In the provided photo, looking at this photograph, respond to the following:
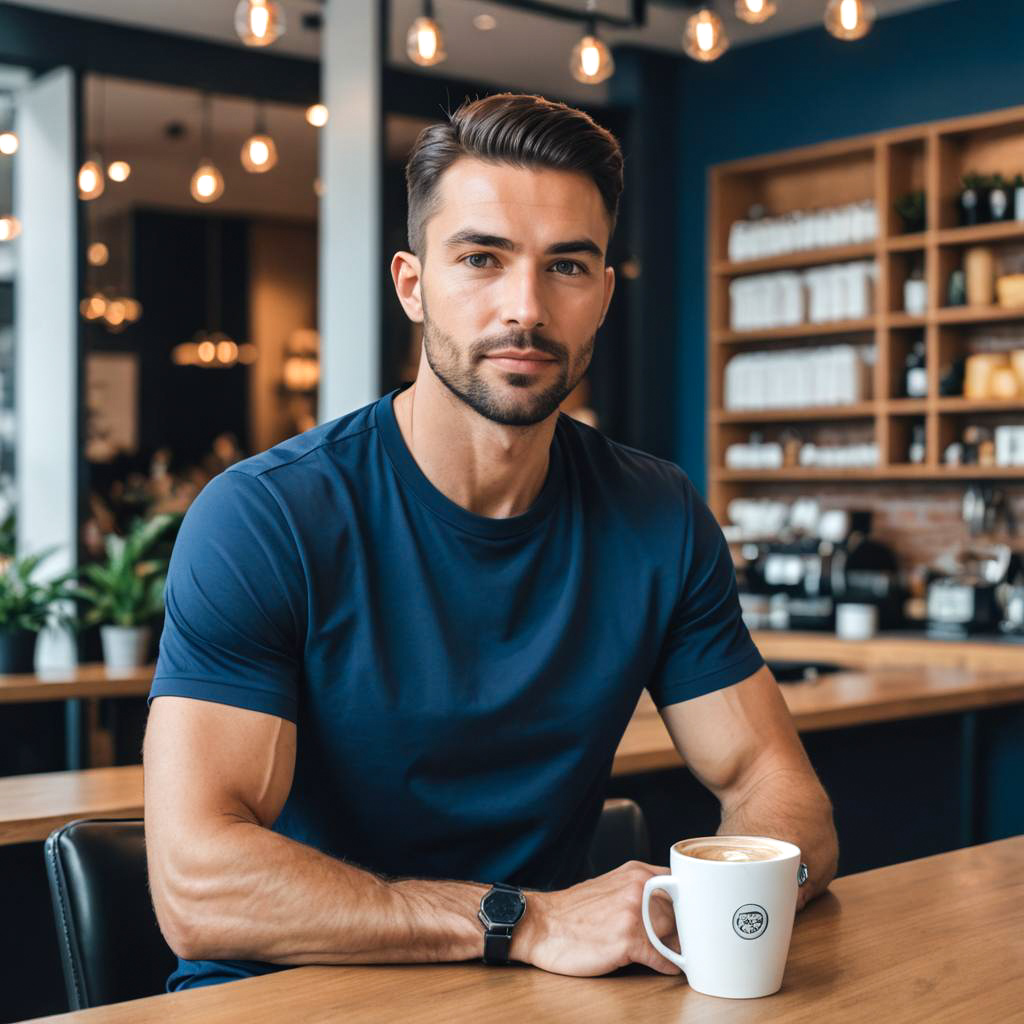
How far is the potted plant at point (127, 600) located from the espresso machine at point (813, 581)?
214 centimetres

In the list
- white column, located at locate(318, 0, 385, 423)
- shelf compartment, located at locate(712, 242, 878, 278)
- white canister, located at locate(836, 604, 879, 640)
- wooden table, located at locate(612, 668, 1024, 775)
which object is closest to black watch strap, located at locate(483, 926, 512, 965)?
wooden table, located at locate(612, 668, 1024, 775)

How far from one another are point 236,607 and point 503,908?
39cm

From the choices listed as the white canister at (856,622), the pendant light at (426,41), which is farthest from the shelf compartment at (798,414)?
the pendant light at (426,41)

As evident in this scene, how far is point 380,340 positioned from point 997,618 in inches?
91.9

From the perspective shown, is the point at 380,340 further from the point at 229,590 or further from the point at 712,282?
the point at 229,590

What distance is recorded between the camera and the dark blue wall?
236 inches

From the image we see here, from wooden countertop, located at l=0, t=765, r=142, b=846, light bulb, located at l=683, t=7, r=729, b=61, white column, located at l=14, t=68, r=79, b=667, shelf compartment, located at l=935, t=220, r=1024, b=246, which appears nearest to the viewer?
wooden countertop, located at l=0, t=765, r=142, b=846

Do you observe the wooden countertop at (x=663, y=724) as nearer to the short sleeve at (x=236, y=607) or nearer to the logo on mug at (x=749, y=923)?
the short sleeve at (x=236, y=607)

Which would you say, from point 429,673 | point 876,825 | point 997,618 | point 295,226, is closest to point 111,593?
point 876,825

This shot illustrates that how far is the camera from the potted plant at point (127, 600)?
4.64m

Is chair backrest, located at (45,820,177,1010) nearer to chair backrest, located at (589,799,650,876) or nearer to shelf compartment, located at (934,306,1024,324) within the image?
chair backrest, located at (589,799,650,876)

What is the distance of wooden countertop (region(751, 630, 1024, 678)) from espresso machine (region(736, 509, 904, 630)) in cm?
34

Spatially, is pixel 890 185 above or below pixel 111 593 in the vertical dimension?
above

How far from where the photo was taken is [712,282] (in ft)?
22.7
